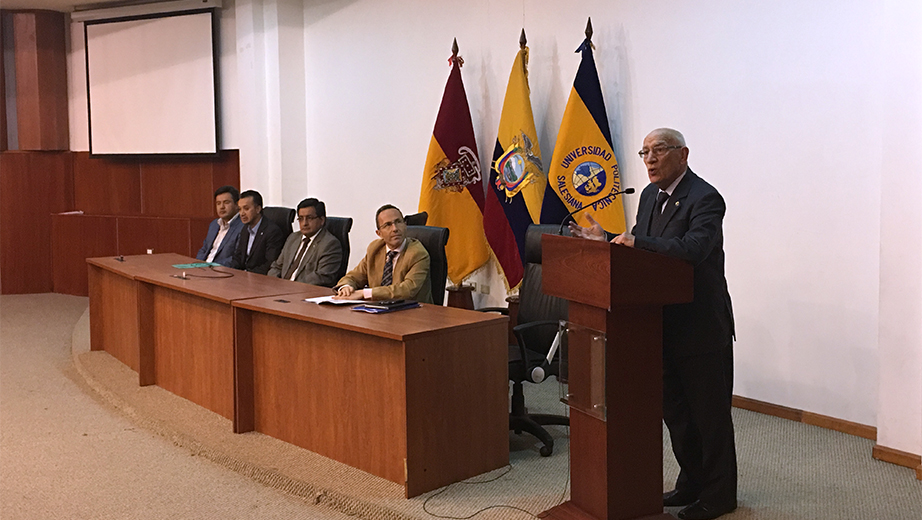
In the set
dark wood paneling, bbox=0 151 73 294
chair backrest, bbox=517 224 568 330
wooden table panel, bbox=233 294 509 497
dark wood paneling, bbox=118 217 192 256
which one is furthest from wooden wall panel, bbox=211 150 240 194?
chair backrest, bbox=517 224 568 330

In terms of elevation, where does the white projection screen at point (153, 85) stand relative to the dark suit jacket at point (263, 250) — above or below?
above

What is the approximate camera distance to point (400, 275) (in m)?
4.28

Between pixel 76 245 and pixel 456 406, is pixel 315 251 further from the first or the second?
pixel 76 245

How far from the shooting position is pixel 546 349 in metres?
4.22

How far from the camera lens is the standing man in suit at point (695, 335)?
2.90m

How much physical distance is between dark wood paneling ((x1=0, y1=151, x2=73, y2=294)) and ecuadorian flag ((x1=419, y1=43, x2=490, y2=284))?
573 centimetres

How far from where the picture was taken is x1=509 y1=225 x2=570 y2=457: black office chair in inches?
153

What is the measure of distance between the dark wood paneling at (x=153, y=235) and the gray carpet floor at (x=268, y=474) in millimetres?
3813

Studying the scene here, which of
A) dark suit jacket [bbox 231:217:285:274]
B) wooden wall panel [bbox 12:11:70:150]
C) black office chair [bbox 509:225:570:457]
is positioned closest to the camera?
black office chair [bbox 509:225:570:457]

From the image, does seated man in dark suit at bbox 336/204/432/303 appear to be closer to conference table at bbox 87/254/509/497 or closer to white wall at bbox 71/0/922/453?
conference table at bbox 87/254/509/497

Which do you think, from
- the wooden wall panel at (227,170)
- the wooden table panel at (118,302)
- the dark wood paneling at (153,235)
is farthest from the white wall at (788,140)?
the dark wood paneling at (153,235)

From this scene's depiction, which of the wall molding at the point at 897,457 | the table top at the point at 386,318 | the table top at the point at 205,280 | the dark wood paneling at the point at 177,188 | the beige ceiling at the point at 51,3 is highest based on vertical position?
the beige ceiling at the point at 51,3

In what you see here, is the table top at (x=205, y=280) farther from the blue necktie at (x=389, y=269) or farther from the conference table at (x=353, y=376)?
the blue necktie at (x=389, y=269)

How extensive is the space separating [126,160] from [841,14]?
7.84 m
